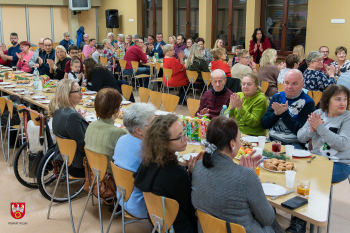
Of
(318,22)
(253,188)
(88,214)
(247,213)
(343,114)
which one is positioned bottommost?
(88,214)

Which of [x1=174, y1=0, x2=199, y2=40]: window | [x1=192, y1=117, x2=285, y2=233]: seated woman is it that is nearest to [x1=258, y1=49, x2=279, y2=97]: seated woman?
[x1=192, y1=117, x2=285, y2=233]: seated woman

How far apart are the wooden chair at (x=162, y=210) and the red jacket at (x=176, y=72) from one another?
540cm

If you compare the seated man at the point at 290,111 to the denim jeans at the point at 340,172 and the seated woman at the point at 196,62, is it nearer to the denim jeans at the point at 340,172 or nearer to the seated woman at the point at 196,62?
the denim jeans at the point at 340,172

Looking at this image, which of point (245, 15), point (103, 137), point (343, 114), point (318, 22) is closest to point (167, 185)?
point (103, 137)

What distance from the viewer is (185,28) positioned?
12.1 metres

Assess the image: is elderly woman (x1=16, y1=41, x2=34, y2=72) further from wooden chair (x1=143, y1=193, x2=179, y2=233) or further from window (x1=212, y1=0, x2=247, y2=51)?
wooden chair (x1=143, y1=193, x2=179, y2=233)

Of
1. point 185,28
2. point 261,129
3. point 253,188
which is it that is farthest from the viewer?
point 185,28

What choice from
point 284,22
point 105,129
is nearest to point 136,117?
point 105,129

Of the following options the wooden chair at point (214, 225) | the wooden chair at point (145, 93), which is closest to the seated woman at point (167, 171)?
the wooden chair at point (214, 225)

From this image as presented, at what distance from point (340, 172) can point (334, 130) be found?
35 centimetres

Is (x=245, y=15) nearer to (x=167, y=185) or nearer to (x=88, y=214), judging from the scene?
(x=88, y=214)

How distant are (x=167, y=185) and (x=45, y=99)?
3.47 metres

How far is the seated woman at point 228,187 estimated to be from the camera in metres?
1.85

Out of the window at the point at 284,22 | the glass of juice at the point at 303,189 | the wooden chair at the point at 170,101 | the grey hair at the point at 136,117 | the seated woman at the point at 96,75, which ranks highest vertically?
the window at the point at 284,22
